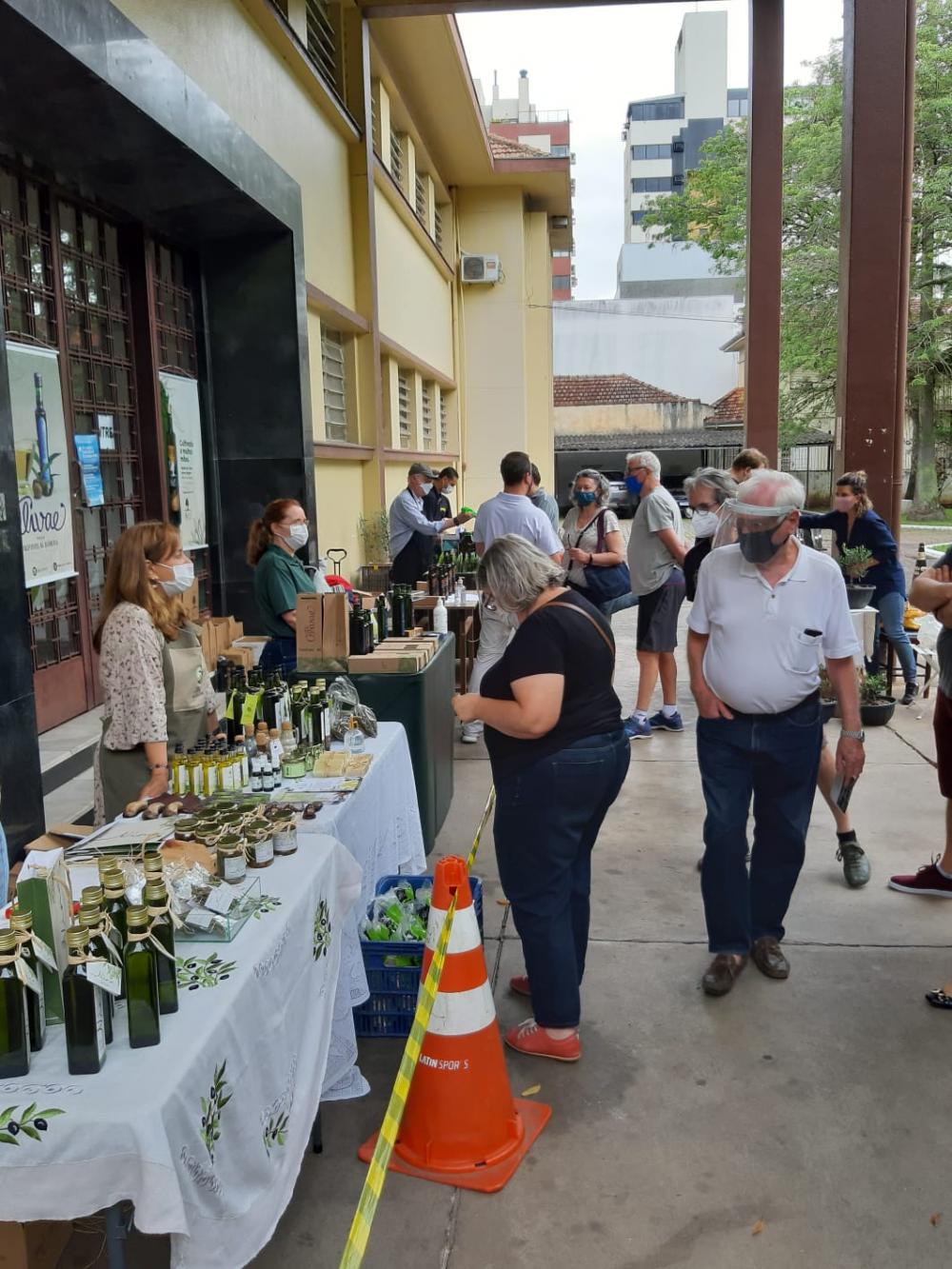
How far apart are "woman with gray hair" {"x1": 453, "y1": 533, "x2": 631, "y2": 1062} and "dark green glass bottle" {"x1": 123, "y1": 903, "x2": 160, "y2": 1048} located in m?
1.47

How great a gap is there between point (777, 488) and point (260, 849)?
232 cm

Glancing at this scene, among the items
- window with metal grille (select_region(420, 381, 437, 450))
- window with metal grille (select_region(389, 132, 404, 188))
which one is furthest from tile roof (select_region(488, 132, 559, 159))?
window with metal grille (select_region(420, 381, 437, 450))

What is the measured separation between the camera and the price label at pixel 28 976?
2.04 meters

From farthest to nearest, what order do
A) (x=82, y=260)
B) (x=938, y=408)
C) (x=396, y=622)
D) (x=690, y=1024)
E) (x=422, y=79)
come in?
1. (x=938, y=408)
2. (x=422, y=79)
3. (x=82, y=260)
4. (x=396, y=622)
5. (x=690, y=1024)

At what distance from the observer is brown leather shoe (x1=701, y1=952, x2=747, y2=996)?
414cm

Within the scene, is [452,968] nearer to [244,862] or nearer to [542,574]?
[244,862]

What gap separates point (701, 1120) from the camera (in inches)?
132

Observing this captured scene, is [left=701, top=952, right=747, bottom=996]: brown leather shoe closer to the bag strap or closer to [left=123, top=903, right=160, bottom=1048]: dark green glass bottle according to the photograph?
the bag strap

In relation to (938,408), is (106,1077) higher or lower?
lower

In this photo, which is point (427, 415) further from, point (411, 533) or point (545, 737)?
point (545, 737)

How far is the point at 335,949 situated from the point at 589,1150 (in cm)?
102

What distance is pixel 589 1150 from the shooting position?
127 inches

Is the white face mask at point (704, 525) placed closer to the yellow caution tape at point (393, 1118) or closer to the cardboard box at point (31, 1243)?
the yellow caution tape at point (393, 1118)

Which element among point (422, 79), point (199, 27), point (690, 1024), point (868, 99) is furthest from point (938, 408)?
point (690, 1024)
